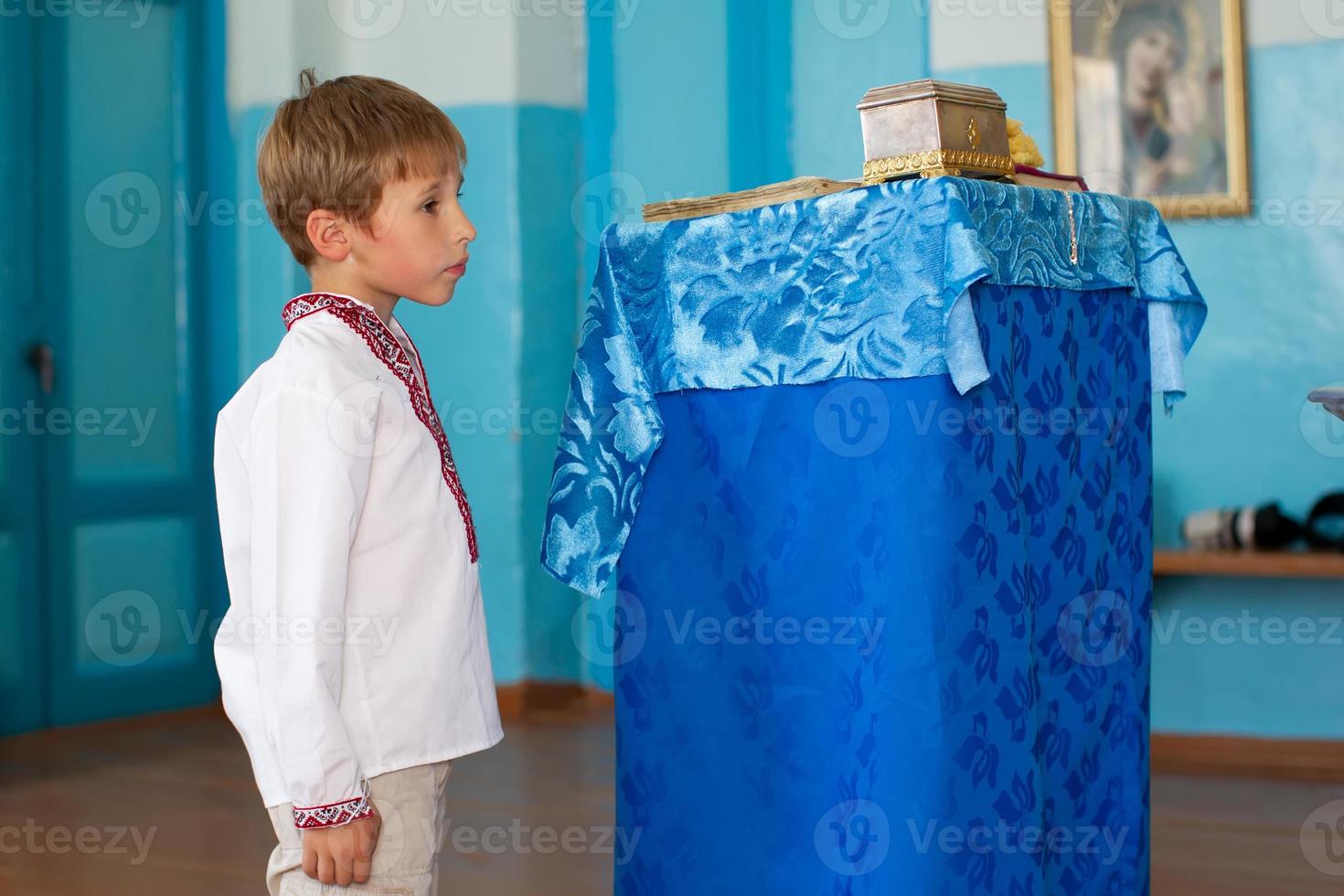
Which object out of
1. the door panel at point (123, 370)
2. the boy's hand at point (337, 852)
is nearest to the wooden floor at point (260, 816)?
the door panel at point (123, 370)

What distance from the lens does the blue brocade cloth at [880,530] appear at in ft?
6.29

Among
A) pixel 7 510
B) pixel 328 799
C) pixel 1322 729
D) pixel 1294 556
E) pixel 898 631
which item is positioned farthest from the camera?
pixel 7 510

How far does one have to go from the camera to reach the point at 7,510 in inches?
187

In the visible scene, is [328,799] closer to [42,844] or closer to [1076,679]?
[1076,679]

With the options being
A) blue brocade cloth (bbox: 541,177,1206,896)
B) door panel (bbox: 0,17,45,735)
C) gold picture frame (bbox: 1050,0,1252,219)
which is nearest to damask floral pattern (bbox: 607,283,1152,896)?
blue brocade cloth (bbox: 541,177,1206,896)

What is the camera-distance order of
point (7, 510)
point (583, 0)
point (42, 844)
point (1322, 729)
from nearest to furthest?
point (42, 844)
point (1322, 729)
point (7, 510)
point (583, 0)

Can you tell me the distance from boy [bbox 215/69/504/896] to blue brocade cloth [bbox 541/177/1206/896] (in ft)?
1.73

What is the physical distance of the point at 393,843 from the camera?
5.10 ft

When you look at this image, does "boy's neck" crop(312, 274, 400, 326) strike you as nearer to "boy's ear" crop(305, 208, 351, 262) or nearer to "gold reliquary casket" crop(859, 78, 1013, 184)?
"boy's ear" crop(305, 208, 351, 262)

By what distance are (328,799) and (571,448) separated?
87cm

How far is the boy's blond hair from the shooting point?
5.31ft

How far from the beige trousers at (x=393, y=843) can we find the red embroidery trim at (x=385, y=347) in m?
0.25

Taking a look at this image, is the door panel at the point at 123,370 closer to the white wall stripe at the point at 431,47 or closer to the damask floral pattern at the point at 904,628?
the white wall stripe at the point at 431,47

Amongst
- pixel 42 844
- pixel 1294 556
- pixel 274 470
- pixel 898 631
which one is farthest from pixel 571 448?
pixel 1294 556
